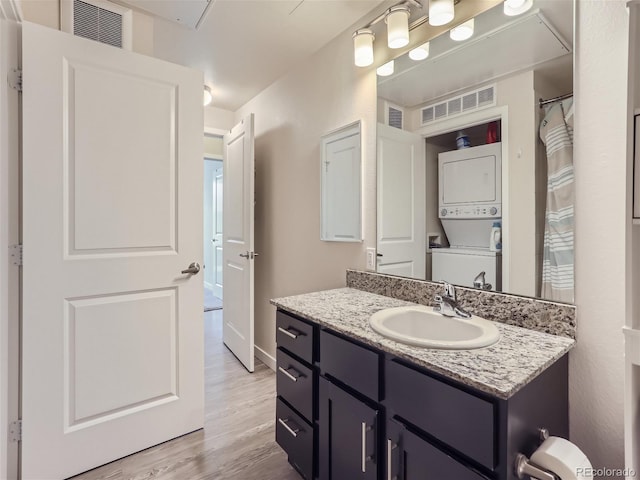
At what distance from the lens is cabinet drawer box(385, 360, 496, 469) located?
79cm

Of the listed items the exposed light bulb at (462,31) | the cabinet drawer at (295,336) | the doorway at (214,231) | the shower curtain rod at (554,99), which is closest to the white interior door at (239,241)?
the cabinet drawer at (295,336)

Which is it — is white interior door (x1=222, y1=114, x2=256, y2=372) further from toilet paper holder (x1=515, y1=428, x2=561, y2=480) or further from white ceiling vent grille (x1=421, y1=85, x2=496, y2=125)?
toilet paper holder (x1=515, y1=428, x2=561, y2=480)

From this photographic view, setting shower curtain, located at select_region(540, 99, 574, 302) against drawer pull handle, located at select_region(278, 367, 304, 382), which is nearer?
shower curtain, located at select_region(540, 99, 574, 302)

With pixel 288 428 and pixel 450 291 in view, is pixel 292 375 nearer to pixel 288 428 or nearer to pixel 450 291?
pixel 288 428

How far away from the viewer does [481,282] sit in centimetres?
134

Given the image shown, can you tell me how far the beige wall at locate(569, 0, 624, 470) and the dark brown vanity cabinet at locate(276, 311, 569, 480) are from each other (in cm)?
→ 7

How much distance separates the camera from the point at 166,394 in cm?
181

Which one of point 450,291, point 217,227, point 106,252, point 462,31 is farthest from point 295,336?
point 217,227

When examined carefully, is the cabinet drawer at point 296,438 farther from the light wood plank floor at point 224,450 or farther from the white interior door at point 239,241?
the white interior door at point 239,241

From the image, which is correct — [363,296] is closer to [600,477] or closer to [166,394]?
[600,477]

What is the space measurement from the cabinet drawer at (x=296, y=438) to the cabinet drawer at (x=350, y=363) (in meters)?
0.33

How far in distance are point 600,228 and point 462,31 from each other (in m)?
0.97

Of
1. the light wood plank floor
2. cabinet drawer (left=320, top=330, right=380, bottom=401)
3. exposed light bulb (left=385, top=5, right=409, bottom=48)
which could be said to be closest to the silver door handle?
cabinet drawer (left=320, top=330, right=380, bottom=401)

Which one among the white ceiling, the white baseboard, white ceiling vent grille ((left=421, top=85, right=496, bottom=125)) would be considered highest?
the white ceiling
